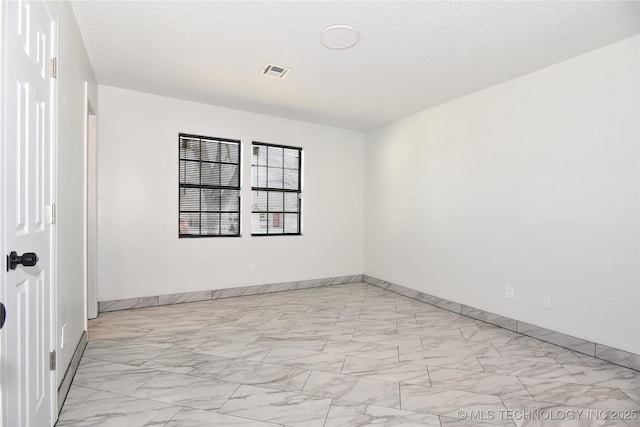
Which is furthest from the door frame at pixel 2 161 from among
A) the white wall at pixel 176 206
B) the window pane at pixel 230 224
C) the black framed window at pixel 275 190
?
the black framed window at pixel 275 190

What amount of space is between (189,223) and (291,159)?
1.78 metres

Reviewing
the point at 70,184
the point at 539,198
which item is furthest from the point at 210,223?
the point at 539,198

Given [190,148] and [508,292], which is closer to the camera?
[508,292]

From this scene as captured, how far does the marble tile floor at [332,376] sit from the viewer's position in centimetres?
192

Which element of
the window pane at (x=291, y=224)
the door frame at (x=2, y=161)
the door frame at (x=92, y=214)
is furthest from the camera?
the window pane at (x=291, y=224)

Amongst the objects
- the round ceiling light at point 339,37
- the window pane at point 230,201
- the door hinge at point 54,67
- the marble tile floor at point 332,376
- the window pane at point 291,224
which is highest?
the round ceiling light at point 339,37

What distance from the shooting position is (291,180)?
5207 mm

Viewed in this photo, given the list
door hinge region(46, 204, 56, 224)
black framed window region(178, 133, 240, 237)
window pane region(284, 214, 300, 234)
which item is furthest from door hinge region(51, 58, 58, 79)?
window pane region(284, 214, 300, 234)

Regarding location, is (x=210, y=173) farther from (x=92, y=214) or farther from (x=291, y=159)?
(x=92, y=214)

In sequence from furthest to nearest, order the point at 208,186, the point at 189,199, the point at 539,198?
the point at 208,186
the point at 189,199
the point at 539,198

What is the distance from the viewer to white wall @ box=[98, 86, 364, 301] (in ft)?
12.7

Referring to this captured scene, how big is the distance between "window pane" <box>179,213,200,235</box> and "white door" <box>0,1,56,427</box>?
259 cm

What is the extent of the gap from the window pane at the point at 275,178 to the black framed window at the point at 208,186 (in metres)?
0.50

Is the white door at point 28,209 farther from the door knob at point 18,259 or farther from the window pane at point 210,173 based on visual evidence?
the window pane at point 210,173
